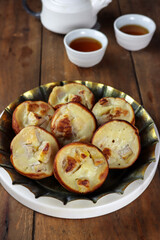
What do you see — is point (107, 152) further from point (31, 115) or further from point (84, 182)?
point (31, 115)

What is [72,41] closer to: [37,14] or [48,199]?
[37,14]

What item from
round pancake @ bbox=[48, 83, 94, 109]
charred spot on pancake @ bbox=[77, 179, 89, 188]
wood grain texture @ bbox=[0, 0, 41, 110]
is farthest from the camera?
wood grain texture @ bbox=[0, 0, 41, 110]

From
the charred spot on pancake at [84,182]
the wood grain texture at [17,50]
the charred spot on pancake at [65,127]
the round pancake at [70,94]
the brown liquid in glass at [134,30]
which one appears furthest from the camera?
the brown liquid in glass at [134,30]

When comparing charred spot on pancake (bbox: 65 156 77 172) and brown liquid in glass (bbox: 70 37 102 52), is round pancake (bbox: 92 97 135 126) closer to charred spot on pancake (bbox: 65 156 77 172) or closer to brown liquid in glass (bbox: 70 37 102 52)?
charred spot on pancake (bbox: 65 156 77 172)

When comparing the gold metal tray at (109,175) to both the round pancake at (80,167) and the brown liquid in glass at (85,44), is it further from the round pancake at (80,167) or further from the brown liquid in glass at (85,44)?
the brown liquid in glass at (85,44)

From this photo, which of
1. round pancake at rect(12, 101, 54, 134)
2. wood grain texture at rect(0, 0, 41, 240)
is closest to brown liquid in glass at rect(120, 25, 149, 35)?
wood grain texture at rect(0, 0, 41, 240)

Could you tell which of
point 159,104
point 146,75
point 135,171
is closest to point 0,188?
point 135,171

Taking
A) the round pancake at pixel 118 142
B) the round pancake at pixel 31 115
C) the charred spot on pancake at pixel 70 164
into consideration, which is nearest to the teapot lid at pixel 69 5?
the round pancake at pixel 31 115
